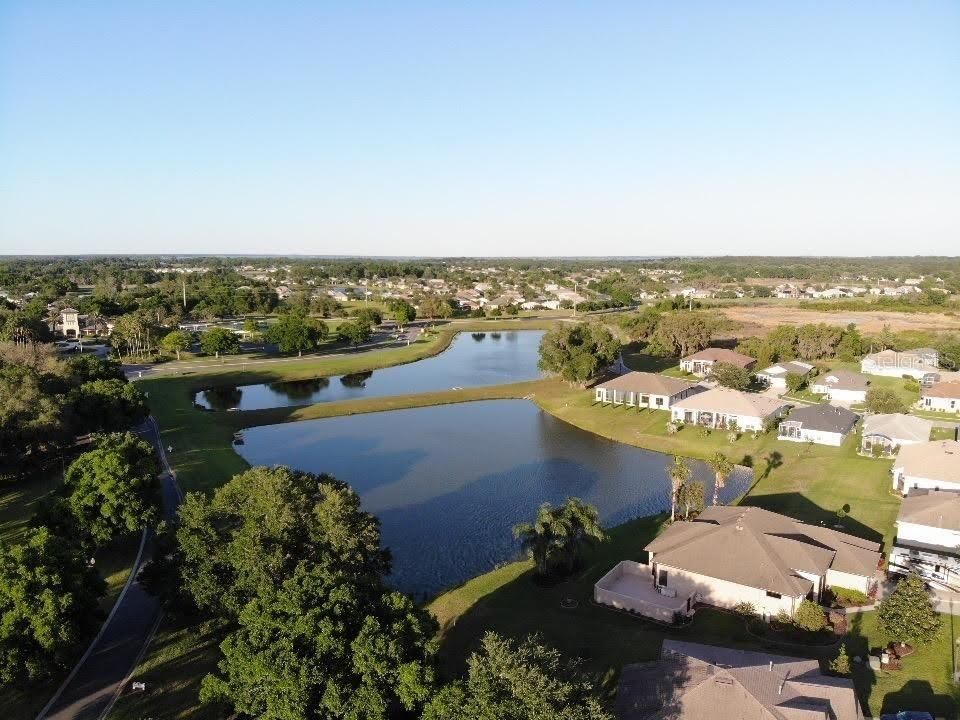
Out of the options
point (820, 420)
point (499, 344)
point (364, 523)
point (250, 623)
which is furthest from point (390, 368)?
point (250, 623)

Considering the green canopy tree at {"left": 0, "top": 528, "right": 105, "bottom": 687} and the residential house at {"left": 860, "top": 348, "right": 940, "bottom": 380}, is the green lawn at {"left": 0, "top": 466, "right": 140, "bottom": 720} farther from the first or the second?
the residential house at {"left": 860, "top": 348, "right": 940, "bottom": 380}

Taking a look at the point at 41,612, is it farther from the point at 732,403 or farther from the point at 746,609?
the point at 732,403

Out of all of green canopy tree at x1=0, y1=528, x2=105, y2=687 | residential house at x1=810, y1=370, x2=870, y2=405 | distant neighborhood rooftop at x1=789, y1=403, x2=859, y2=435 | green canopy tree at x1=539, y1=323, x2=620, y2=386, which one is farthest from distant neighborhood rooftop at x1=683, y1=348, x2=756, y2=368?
green canopy tree at x1=0, y1=528, x2=105, y2=687

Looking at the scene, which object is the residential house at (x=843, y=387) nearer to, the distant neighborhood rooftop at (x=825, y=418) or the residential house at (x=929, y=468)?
the distant neighborhood rooftop at (x=825, y=418)

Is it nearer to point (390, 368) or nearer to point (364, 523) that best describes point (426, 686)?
point (364, 523)

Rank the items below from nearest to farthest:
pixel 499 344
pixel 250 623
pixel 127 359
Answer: pixel 250 623 → pixel 127 359 → pixel 499 344

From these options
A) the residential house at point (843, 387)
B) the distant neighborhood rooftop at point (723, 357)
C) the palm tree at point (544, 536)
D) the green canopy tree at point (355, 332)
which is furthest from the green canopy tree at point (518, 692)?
the green canopy tree at point (355, 332)

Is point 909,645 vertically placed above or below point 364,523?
below

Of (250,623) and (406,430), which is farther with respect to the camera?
(406,430)
